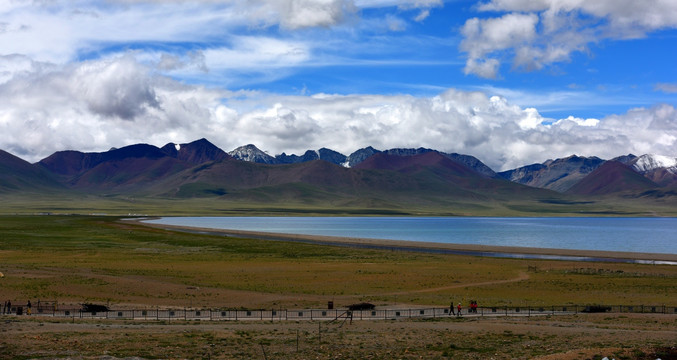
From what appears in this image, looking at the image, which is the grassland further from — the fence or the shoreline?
the shoreline

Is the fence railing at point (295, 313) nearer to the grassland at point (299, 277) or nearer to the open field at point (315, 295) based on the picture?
the open field at point (315, 295)

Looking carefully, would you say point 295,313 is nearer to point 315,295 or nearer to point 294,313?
point 294,313

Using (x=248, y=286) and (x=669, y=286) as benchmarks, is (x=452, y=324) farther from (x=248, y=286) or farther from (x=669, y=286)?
(x=669, y=286)

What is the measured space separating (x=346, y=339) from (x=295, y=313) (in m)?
11.3

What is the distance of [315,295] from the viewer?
56906mm

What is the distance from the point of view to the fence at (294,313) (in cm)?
4300

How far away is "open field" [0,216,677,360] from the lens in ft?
103

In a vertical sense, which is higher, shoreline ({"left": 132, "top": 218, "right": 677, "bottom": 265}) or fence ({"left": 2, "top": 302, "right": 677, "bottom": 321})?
shoreline ({"left": 132, "top": 218, "right": 677, "bottom": 265})

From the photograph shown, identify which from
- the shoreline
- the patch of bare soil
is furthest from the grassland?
the patch of bare soil

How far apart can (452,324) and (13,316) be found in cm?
2816

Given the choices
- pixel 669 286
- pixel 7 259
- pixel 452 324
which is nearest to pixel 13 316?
pixel 452 324

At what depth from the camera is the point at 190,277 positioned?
68750 mm

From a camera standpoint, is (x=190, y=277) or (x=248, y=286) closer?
(x=248, y=286)

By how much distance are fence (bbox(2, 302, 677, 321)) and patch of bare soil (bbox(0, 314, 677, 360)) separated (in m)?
2.26
